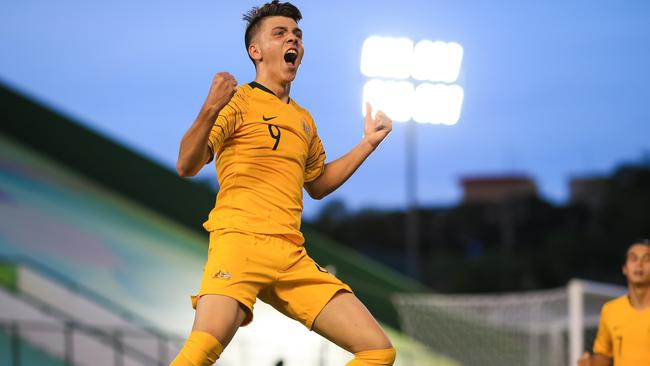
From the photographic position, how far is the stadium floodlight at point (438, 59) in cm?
2192

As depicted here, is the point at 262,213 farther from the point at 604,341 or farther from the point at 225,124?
the point at 604,341

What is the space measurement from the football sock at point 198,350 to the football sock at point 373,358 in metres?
0.63

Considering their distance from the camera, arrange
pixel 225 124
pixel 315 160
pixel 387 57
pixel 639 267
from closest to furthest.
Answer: pixel 225 124
pixel 315 160
pixel 639 267
pixel 387 57

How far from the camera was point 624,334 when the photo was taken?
6.82m

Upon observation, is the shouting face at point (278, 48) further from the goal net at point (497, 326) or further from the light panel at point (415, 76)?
the light panel at point (415, 76)

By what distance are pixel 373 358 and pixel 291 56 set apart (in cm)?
137

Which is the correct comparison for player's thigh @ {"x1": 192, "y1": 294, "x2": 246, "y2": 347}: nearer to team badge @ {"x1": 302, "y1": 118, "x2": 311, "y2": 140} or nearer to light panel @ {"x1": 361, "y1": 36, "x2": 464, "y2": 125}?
team badge @ {"x1": 302, "y1": 118, "x2": 311, "y2": 140}

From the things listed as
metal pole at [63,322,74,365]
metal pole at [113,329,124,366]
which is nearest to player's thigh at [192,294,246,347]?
metal pole at [113,329,124,366]

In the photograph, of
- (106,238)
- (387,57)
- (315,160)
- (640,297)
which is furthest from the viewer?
(387,57)

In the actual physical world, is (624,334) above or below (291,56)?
below

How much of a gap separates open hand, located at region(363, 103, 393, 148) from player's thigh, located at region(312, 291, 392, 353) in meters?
0.89

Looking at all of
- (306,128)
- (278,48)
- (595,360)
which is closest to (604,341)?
(595,360)

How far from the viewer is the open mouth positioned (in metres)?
4.89

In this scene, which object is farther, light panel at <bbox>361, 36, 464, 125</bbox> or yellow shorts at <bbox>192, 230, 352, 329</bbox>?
light panel at <bbox>361, 36, 464, 125</bbox>
